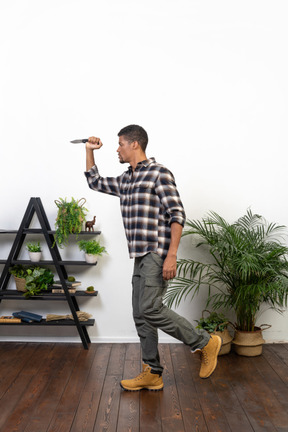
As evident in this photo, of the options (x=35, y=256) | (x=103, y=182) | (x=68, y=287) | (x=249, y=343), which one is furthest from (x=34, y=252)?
(x=249, y=343)

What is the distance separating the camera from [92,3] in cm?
381

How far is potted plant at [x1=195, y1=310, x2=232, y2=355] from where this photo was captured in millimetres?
3553

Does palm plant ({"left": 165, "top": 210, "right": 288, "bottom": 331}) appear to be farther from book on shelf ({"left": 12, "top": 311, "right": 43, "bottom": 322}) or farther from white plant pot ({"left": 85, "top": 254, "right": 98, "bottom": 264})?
book on shelf ({"left": 12, "top": 311, "right": 43, "bottom": 322})

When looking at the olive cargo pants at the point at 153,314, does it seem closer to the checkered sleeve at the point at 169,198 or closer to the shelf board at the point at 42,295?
the checkered sleeve at the point at 169,198

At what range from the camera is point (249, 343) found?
3541mm

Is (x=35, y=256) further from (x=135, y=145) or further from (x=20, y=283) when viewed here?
(x=135, y=145)

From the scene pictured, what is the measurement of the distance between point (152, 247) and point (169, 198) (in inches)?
11.5

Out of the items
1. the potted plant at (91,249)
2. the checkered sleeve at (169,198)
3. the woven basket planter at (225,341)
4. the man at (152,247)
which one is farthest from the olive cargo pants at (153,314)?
the potted plant at (91,249)

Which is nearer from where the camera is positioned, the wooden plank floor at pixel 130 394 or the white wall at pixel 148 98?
the wooden plank floor at pixel 130 394

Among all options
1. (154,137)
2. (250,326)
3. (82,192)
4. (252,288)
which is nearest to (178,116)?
(154,137)

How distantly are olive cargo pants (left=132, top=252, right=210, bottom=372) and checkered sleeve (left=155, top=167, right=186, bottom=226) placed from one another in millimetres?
247

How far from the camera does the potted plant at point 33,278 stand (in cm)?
368

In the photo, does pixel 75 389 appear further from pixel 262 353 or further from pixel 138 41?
pixel 138 41

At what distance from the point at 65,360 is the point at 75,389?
56 centimetres
